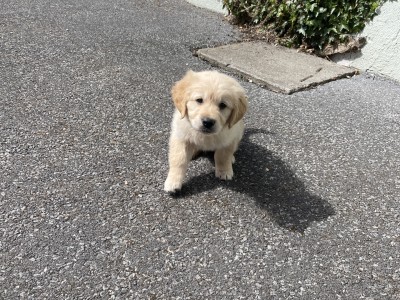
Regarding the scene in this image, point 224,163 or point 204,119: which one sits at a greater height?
point 204,119

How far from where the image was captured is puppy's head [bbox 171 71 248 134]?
255cm

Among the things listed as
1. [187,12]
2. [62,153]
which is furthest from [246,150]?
[187,12]

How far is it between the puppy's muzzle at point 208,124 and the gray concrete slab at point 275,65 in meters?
2.30

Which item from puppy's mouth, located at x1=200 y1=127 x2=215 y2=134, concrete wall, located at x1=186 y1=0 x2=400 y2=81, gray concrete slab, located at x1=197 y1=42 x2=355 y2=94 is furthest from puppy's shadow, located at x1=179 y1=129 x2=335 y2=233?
concrete wall, located at x1=186 y1=0 x2=400 y2=81

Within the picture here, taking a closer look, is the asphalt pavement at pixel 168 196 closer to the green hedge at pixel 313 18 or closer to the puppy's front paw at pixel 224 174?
the puppy's front paw at pixel 224 174

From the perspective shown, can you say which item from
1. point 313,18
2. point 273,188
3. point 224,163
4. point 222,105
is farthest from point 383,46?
point 222,105

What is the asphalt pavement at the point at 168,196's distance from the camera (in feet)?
7.20

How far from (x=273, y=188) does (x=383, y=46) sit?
3350 millimetres

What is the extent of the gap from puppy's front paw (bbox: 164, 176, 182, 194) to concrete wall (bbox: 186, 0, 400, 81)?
153 inches

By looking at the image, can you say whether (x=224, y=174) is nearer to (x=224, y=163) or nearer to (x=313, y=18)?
(x=224, y=163)

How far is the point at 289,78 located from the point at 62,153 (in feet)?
9.74

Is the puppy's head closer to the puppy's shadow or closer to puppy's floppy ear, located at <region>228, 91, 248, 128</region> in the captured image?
puppy's floppy ear, located at <region>228, 91, 248, 128</region>

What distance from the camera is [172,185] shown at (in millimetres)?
2742

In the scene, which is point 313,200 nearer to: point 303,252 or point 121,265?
point 303,252
